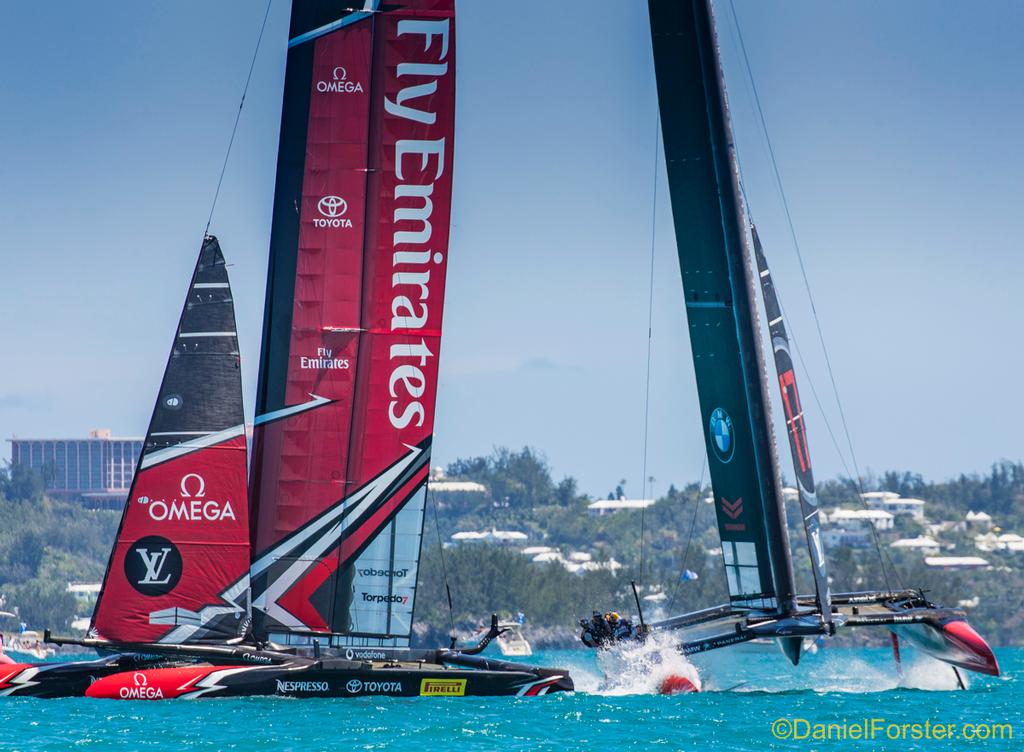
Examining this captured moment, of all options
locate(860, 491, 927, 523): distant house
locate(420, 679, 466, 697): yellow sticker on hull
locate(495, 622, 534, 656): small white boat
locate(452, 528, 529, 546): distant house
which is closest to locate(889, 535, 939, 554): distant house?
locate(860, 491, 927, 523): distant house

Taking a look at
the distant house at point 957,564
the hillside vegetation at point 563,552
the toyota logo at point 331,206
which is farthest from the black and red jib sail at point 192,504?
the distant house at point 957,564

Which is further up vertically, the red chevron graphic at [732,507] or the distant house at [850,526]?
the distant house at [850,526]

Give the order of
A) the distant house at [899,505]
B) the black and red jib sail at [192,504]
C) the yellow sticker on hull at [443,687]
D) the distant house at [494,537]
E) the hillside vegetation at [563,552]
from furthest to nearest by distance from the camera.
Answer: the distant house at [899,505] → the distant house at [494,537] → the hillside vegetation at [563,552] → the yellow sticker on hull at [443,687] → the black and red jib sail at [192,504]

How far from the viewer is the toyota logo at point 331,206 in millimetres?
24031

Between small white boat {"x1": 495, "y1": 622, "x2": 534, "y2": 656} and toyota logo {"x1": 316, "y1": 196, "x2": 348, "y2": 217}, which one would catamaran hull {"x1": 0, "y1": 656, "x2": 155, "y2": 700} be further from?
small white boat {"x1": 495, "y1": 622, "x2": 534, "y2": 656}

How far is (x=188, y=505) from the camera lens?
75.6ft

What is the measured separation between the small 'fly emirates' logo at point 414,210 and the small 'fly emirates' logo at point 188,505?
282 centimetres

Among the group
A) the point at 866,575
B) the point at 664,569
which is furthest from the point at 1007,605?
the point at 664,569

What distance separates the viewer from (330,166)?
79.3ft

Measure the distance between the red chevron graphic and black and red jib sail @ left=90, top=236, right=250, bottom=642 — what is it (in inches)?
334

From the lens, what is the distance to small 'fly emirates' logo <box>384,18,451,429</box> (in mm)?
24266

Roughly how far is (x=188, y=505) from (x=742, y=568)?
9.42 m

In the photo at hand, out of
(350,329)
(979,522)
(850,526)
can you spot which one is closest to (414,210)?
(350,329)

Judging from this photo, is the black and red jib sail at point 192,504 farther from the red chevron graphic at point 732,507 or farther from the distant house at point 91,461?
the distant house at point 91,461
